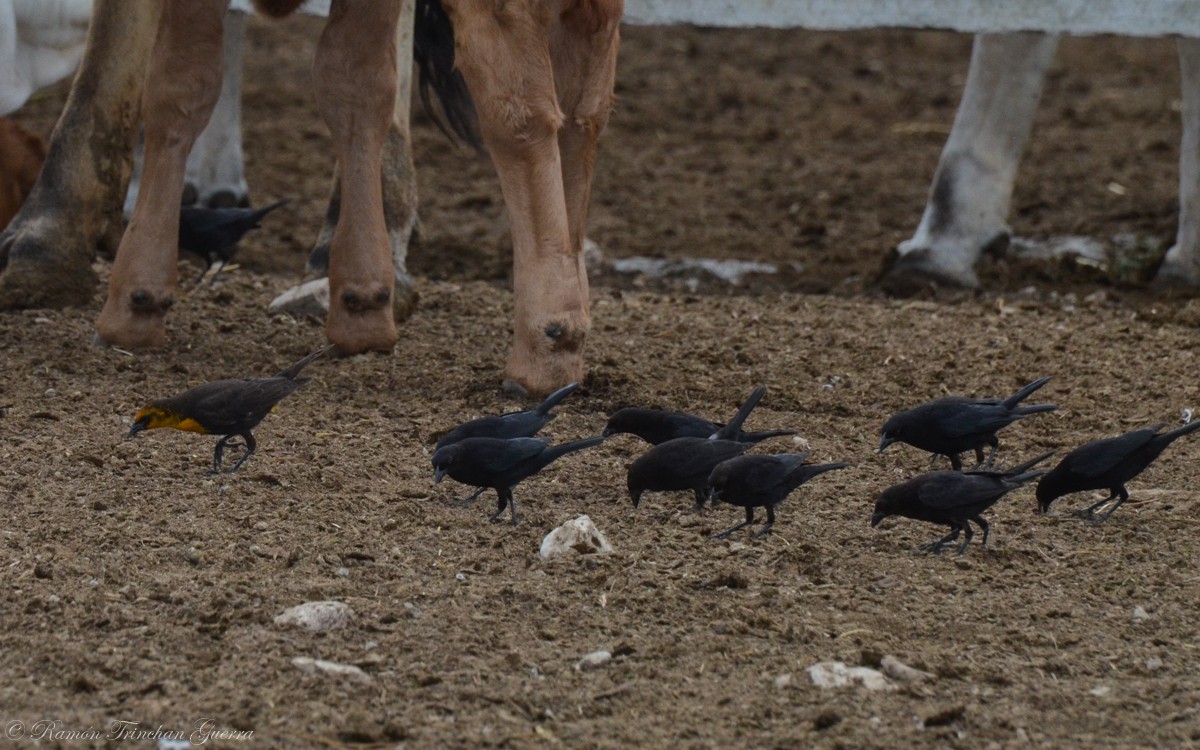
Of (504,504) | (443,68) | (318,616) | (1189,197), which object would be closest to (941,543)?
(504,504)

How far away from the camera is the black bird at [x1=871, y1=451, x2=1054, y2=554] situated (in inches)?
133

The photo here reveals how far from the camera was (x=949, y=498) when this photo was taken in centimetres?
338

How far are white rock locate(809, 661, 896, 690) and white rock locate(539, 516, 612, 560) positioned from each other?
2.15ft

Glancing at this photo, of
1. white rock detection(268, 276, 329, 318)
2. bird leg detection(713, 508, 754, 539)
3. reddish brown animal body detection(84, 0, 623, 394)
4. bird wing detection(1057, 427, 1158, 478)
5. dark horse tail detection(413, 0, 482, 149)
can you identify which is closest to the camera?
bird leg detection(713, 508, 754, 539)

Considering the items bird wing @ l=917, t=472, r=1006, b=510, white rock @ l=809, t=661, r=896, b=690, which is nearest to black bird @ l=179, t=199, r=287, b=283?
bird wing @ l=917, t=472, r=1006, b=510

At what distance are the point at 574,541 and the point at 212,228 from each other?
2.61 metres

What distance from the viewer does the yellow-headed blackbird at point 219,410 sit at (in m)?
3.76

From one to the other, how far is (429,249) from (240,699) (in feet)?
14.1

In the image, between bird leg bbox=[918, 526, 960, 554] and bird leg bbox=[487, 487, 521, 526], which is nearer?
bird leg bbox=[918, 526, 960, 554]

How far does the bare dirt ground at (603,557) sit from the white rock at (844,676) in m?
0.03

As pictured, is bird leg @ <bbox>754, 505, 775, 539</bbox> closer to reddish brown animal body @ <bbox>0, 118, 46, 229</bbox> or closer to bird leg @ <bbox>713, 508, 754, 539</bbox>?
bird leg @ <bbox>713, 508, 754, 539</bbox>

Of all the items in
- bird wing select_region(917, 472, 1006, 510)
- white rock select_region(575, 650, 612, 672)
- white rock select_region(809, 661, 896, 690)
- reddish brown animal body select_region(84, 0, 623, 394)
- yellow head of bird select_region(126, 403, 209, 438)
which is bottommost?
white rock select_region(575, 650, 612, 672)

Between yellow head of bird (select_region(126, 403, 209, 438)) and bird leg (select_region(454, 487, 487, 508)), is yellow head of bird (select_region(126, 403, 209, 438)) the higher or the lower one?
the higher one

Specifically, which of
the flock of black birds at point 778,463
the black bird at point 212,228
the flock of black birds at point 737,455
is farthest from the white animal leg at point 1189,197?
the black bird at point 212,228
